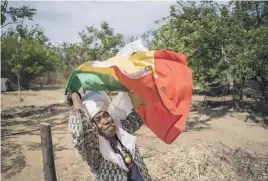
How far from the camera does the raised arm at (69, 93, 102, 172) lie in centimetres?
184

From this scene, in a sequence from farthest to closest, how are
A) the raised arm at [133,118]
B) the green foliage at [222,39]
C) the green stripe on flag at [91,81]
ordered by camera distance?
the green foliage at [222,39]
the raised arm at [133,118]
the green stripe on flag at [91,81]

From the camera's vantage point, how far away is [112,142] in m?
2.13

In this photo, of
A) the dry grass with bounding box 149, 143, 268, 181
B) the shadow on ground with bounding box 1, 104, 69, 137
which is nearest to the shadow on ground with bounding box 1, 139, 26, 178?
the shadow on ground with bounding box 1, 104, 69, 137

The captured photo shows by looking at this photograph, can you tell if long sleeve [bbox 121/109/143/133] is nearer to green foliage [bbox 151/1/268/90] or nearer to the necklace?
the necklace

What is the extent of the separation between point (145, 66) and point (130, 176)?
885 mm

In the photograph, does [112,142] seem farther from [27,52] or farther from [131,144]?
[27,52]

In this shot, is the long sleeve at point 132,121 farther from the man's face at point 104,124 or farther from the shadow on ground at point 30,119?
the shadow on ground at point 30,119

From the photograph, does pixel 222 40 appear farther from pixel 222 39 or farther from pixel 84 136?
pixel 84 136

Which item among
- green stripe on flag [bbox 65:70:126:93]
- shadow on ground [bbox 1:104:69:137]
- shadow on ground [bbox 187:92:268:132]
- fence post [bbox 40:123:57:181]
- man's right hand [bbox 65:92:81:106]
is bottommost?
shadow on ground [bbox 187:92:268:132]

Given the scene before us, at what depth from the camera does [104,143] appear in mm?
2035

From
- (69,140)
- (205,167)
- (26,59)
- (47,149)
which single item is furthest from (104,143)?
(26,59)

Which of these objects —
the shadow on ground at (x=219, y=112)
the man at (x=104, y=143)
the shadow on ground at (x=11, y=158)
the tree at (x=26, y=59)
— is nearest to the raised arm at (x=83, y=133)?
the man at (x=104, y=143)

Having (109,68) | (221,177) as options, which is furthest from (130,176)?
(221,177)

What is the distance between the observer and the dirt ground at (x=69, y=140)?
573 centimetres
